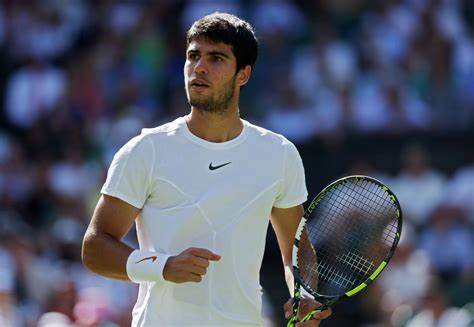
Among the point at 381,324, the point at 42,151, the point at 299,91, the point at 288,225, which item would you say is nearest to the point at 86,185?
the point at 42,151

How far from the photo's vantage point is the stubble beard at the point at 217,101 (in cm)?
485

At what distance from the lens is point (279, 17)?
44.2 feet

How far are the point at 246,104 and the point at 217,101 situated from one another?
751 centimetres

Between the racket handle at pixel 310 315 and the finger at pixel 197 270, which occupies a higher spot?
the finger at pixel 197 270

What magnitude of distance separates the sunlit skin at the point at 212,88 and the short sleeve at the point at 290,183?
244 millimetres

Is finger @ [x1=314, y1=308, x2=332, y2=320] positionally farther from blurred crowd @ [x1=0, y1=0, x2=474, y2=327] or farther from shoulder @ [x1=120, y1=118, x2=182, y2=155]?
blurred crowd @ [x1=0, y1=0, x2=474, y2=327]

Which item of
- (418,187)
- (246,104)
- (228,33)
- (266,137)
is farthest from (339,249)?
(246,104)

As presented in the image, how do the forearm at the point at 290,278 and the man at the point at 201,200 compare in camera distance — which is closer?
the man at the point at 201,200

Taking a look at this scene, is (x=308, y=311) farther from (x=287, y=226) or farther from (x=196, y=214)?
(x=196, y=214)

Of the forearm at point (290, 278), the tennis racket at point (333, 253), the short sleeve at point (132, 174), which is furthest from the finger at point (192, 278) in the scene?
the forearm at point (290, 278)

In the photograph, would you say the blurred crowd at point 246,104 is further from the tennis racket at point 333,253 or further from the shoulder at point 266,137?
the shoulder at point 266,137

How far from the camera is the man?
4.68 metres

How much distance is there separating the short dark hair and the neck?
0.73 ft

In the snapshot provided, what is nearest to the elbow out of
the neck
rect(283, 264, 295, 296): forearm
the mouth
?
the neck
